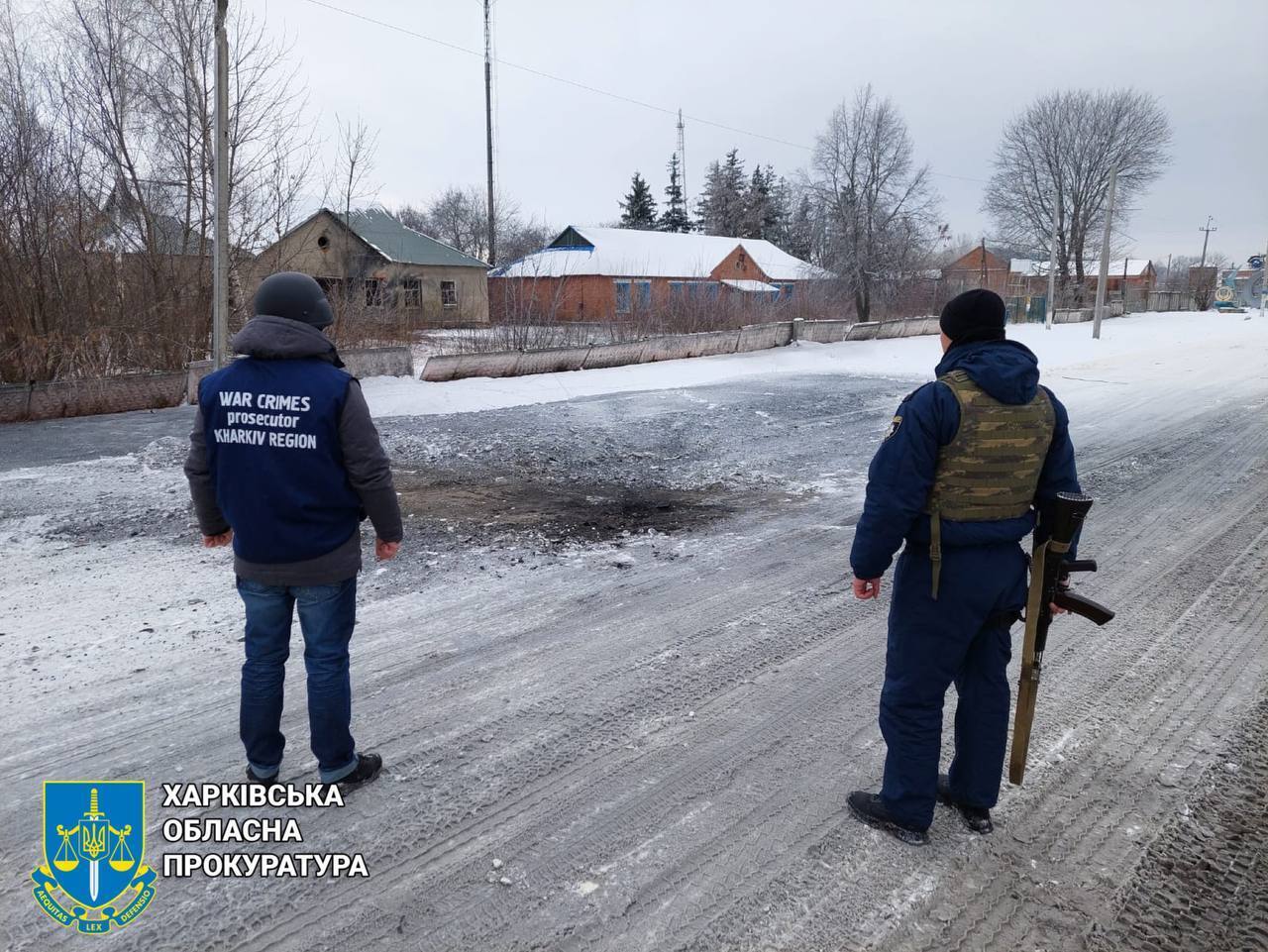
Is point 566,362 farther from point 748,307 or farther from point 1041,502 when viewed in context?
point 1041,502

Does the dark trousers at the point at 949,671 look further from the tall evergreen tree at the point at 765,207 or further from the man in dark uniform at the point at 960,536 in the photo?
the tall evergreen tree at the point at 765,207

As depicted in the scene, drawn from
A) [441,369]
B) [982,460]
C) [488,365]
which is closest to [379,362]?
[441,369]

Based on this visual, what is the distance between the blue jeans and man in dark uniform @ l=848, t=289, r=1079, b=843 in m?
1.92

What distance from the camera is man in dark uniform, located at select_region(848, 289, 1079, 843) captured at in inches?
112

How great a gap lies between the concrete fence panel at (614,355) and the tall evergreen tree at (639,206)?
175 ft

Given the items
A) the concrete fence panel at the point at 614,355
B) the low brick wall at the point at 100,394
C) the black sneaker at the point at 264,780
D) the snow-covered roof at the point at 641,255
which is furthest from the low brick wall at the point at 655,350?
the snow-covered roof at the point at 641,255

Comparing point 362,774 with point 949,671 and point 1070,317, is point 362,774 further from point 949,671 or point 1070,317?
point 1070,317

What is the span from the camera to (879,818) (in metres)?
3.14

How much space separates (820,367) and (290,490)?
19.5 m

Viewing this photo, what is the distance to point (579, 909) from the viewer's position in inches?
107

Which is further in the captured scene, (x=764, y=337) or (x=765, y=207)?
(x=765, y=207)

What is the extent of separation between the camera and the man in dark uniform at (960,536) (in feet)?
9.37

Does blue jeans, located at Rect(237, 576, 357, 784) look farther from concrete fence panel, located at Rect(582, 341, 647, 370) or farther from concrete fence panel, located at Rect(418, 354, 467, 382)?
concrete fence panel, located at Rect(582, 341, 647, 370)

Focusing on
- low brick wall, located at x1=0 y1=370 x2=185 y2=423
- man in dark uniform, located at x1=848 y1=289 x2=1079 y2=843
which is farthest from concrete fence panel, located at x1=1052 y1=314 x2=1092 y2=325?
man in dark uniform, located at x1=848 y1=289 x2=1079 y2=843
